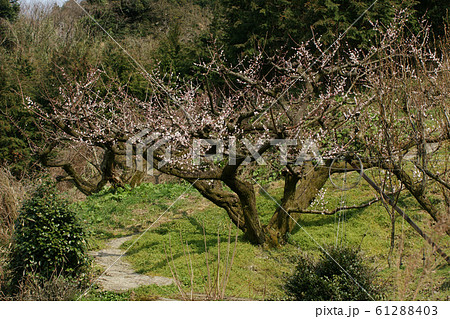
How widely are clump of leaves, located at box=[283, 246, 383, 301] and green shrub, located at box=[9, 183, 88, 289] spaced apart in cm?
264

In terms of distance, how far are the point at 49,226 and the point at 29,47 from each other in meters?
18.4

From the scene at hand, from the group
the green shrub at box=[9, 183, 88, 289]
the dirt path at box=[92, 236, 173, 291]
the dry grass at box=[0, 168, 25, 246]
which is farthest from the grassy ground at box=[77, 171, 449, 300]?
the dry grass at box=[0, 168, 25, 246]

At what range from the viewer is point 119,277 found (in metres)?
6.09

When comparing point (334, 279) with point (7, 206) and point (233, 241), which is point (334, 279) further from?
point (7, 206)

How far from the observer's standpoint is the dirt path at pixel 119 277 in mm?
5648

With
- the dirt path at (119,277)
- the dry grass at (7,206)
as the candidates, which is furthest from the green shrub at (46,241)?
the dry grass at (7,206)

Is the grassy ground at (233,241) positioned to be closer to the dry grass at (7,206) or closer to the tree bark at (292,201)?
the tree bark at (292,201)

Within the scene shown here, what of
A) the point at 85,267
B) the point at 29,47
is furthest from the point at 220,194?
the point at 29,47

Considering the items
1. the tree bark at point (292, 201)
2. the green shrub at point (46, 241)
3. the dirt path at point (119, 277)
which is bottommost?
the dirt path at point (119, 277)

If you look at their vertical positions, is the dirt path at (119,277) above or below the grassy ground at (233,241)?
below

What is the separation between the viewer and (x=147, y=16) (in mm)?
25281

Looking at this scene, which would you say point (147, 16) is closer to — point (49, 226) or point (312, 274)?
point (49, 226)

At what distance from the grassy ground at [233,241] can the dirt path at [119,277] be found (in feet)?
0.57

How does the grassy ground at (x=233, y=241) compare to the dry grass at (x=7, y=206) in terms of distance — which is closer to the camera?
the grassy ground at (x=233, y=241)
